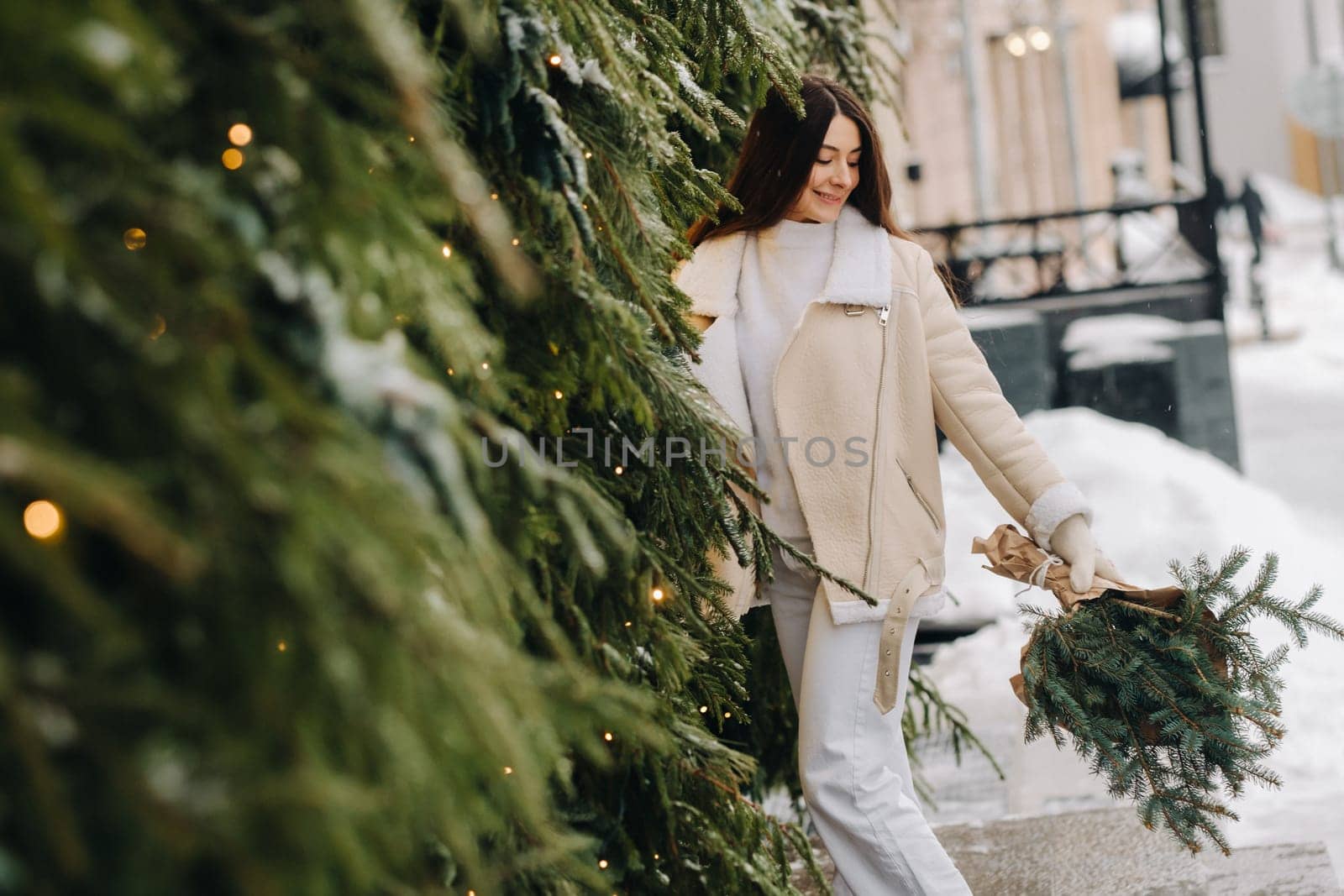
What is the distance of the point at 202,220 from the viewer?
3.59ft

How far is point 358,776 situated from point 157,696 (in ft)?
0.54

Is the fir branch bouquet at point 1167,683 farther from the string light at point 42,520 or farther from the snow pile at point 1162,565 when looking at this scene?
the string light at point 42,520

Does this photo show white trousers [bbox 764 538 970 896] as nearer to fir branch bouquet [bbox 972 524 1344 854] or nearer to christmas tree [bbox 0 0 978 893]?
fir branch bouquet [bbox 972 524 1344 854]

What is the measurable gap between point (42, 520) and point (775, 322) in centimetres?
204

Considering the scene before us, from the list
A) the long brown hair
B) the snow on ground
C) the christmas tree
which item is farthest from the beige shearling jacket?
the christmas tree

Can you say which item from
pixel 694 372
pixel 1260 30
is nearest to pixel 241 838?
pixel 694 372

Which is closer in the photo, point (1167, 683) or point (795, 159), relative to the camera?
point (1167, 683)

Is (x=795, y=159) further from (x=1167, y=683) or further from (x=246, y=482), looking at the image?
(x=246, y=482)

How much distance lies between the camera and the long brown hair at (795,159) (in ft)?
9.39

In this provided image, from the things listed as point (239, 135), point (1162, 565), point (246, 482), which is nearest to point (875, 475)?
point (239, 135)

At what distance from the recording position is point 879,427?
279 centimetres

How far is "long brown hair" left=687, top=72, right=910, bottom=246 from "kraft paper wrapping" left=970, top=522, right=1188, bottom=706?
2.33 feet

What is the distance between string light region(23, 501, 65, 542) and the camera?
0.99 meters

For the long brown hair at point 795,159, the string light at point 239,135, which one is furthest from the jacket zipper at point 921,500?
the string light at point 239,135
